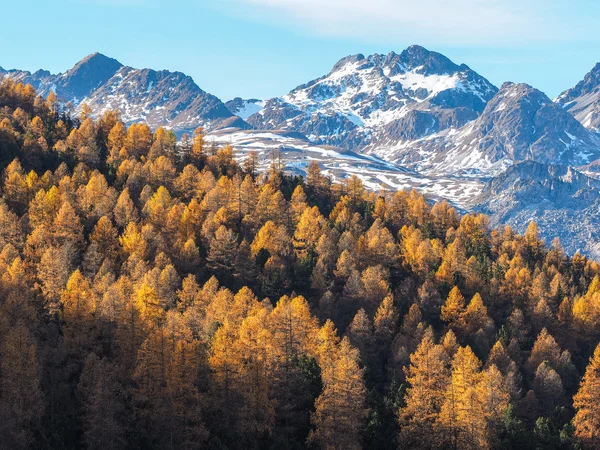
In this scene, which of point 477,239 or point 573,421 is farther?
point 477,239

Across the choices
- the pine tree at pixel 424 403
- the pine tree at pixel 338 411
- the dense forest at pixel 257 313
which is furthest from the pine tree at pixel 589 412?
the pine tree at pixel 338 411

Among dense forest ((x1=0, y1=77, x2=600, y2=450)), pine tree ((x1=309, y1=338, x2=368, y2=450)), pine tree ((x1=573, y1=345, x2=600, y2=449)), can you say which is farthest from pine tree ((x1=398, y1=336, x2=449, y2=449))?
pine tree ((x1=573, y1=345, x2=600, y2=449))

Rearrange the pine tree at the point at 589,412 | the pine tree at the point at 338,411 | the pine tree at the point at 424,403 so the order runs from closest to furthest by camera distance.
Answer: the pine tree at the point at 338,411 → the pine tree at the point at 424,403 → the pine tree at the point at 589,412

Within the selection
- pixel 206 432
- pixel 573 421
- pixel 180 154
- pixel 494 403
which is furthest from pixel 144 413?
pixel 180 154

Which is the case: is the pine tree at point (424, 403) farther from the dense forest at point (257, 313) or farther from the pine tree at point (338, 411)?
the pine tree at point (338, 411)

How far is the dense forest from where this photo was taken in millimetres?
69875

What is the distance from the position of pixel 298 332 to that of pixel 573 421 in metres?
41.3

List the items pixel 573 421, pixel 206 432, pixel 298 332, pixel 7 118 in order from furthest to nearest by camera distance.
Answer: pixel 7 118 → pixel 573 421 → pixel 298 332 → pixel 206 432

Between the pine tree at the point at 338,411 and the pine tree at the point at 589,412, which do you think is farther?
the pine tree at the point at 589,412

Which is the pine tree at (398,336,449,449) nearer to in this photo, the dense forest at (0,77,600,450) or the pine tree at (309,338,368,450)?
the dense forest at (0,77,600,450)

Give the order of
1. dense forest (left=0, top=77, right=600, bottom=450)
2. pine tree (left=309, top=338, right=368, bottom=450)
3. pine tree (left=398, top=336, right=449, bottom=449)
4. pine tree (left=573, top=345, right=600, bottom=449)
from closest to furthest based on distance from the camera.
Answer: dense forest (left=0, top=77, right=600, bottom=450)
pine tree (left=309, top=338, right=368, bottom=450)
pine tree (left=398, top=336, right=449, bottom=449)
pine tree (left=573, top=345, right=600, bottom=449)

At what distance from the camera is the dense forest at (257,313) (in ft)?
229

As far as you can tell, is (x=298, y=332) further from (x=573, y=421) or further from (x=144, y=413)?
(x=573, y=421)

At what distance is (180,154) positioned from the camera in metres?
166
